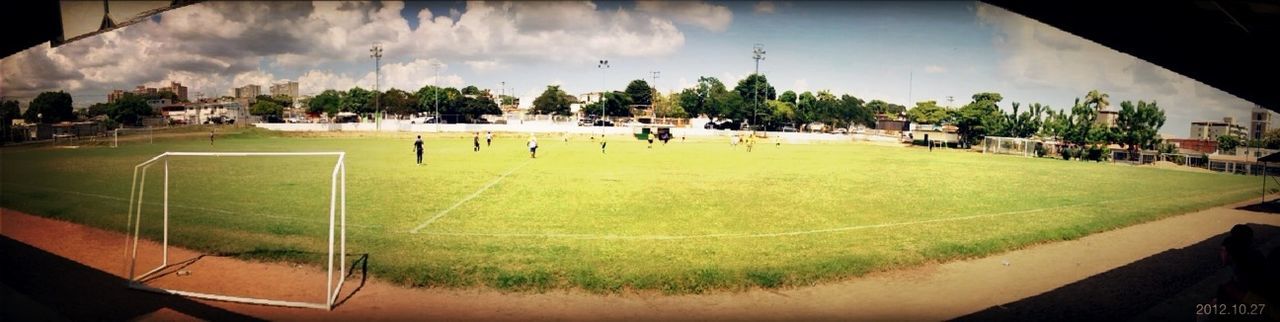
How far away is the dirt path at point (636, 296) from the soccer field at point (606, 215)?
450 mm

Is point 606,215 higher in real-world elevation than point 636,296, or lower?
higher

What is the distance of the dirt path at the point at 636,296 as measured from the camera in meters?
7.78

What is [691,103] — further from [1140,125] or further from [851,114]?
[1140,125]

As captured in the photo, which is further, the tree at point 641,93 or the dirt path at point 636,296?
the tree at point 641,93

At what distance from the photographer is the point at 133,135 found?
2151 inches

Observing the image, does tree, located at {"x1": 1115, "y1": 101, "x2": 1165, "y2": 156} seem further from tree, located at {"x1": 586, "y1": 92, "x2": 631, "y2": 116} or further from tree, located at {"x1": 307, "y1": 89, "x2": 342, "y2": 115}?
tree, located at {"x1": 307, "y1": 89, "x2": 342, "y2": 115}

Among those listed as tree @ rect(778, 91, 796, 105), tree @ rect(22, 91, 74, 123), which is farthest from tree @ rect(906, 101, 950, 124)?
tree @ rect(22, 91, 74, 123)

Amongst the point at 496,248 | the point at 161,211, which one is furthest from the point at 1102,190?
the point at 161,211

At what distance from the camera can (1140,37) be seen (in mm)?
5004

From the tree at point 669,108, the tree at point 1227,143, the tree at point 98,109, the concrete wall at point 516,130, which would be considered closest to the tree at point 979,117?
the concrete wall at point 516,130

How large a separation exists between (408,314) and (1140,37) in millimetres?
9008

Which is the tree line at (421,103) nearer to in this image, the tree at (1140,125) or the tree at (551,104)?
the tree at (551,104)

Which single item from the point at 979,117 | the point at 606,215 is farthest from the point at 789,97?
the point at 606,215

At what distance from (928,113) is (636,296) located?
112142 millimetres
